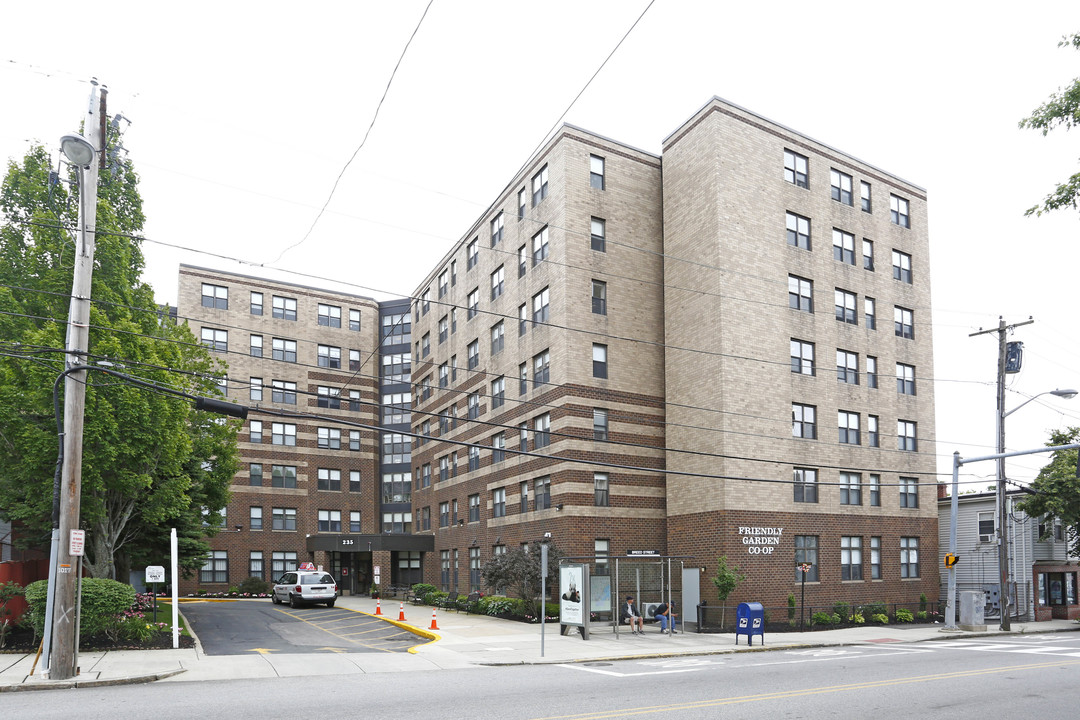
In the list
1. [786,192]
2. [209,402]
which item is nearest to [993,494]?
[786,192]

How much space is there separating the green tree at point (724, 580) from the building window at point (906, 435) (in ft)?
40.0

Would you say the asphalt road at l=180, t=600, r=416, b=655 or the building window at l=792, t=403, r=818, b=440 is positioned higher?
the building window at l=792, t=403, r=818, b=440

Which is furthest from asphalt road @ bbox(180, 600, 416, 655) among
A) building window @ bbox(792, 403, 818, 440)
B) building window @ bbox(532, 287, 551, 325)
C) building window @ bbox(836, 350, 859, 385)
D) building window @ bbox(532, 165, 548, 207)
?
building window @ bbox(836, 350, 859, 385)

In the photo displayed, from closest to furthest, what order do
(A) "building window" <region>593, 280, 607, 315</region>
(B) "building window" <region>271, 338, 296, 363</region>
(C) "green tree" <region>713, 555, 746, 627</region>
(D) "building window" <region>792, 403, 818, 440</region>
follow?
(C) "green tree" <region>713, 555, 746, 627</region>, (D) "building window" <region>792, 403, 818, 440</region>, (A) "building window" <region>593, 280, 607, 315</region>, (B) "building window" <region>271, 338, 296, 363</region>

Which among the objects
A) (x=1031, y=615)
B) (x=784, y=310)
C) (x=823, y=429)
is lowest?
(x=1031, y=615)

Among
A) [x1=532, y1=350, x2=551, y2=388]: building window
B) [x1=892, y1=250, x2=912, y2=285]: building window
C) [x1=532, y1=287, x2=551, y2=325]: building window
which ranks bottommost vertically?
[x1=532, y1=350, x2=551, y2=388]: building window

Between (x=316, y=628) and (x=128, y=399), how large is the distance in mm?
11548

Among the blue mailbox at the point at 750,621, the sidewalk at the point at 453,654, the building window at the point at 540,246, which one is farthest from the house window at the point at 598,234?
the blue mailbox at the point at 750,621

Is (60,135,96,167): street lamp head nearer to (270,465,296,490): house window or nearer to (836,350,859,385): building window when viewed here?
(836,350,859,385): building window

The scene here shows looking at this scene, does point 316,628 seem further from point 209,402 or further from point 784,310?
point 784,310

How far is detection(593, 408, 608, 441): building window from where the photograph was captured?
34812 mm

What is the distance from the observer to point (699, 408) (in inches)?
1320

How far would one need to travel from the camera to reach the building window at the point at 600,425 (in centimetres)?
3481

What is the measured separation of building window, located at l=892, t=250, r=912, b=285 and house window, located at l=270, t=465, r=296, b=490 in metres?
39.4
